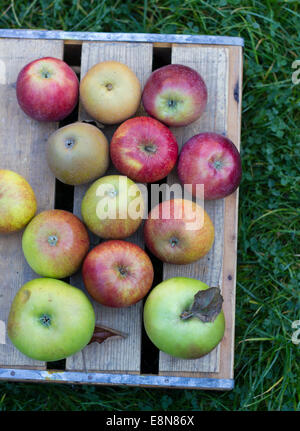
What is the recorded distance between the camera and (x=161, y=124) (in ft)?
6.07

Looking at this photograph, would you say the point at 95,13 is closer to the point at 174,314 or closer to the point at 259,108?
the point at 259,108

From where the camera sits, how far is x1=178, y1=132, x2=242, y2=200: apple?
1.82 meters

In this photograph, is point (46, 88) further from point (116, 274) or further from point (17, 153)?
point (116, 274)

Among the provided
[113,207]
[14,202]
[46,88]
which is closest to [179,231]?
[113,207]

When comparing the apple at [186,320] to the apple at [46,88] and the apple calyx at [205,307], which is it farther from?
the apple at [46,88]

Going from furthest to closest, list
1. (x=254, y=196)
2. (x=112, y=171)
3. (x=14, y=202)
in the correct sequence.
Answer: (x=254, y=196), (x=112, y=171), (x=14, y=202)

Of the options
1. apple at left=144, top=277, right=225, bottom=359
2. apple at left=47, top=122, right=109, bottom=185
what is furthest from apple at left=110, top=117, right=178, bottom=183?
apple at left=144, top=277, right=225, bottom=359

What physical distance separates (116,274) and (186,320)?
0.30 m

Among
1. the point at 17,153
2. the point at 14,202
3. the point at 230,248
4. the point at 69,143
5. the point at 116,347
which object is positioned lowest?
the point at 116,347

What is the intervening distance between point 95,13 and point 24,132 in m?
0.92

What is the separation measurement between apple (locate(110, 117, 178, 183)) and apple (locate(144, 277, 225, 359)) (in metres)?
0.46

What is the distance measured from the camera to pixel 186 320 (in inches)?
65.9

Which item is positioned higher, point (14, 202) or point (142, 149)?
point (142, 149)
